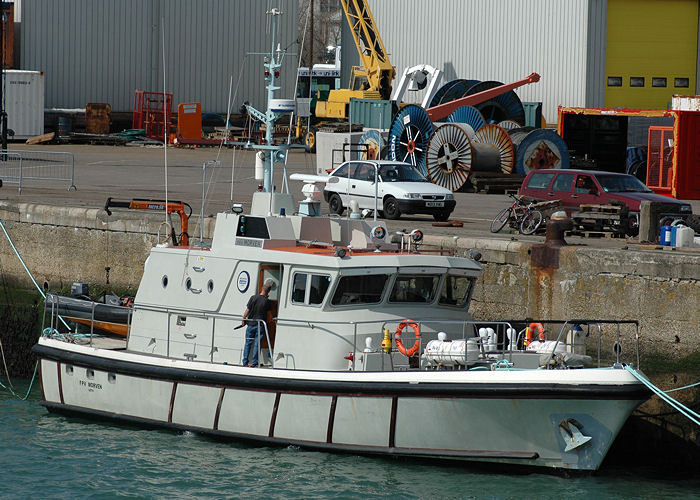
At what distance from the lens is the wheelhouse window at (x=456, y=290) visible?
1373 centimetres

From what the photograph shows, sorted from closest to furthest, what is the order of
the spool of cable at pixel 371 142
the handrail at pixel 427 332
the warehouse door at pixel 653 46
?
the handrail at pixel 427 332, the spool of cable at pixel 371 142, the warehouse door at pixel 653 46

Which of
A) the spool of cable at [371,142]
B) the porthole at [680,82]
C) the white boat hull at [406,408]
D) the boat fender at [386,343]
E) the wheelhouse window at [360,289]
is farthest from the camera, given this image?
the porthole at [680,82]

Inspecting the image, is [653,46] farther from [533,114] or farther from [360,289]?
[360,289]

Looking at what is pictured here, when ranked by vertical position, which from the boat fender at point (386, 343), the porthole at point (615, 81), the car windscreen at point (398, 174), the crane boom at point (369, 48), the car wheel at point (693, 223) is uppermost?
the crane boom at point (369, 48)

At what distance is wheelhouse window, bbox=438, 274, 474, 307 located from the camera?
13.7 meters

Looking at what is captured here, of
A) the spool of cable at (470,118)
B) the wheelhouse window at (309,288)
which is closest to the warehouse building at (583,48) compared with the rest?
the spool of cable at (470,118)

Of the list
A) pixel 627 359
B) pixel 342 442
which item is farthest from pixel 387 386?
pixel 627 359

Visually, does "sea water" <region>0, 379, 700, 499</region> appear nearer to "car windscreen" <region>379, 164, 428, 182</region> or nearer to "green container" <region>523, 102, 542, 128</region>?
"car windscreen" <region>379, 164, 428, 182</region>

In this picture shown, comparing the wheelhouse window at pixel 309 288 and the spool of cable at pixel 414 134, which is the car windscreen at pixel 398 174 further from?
the wheelhouse window at pixel 309 288

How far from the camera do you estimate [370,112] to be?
124 ft

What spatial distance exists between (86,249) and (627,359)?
10.4 meters

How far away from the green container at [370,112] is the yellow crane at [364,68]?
4.20 m

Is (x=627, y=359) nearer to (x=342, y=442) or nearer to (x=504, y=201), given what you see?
(x=342, y=442)

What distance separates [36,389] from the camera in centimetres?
1745
